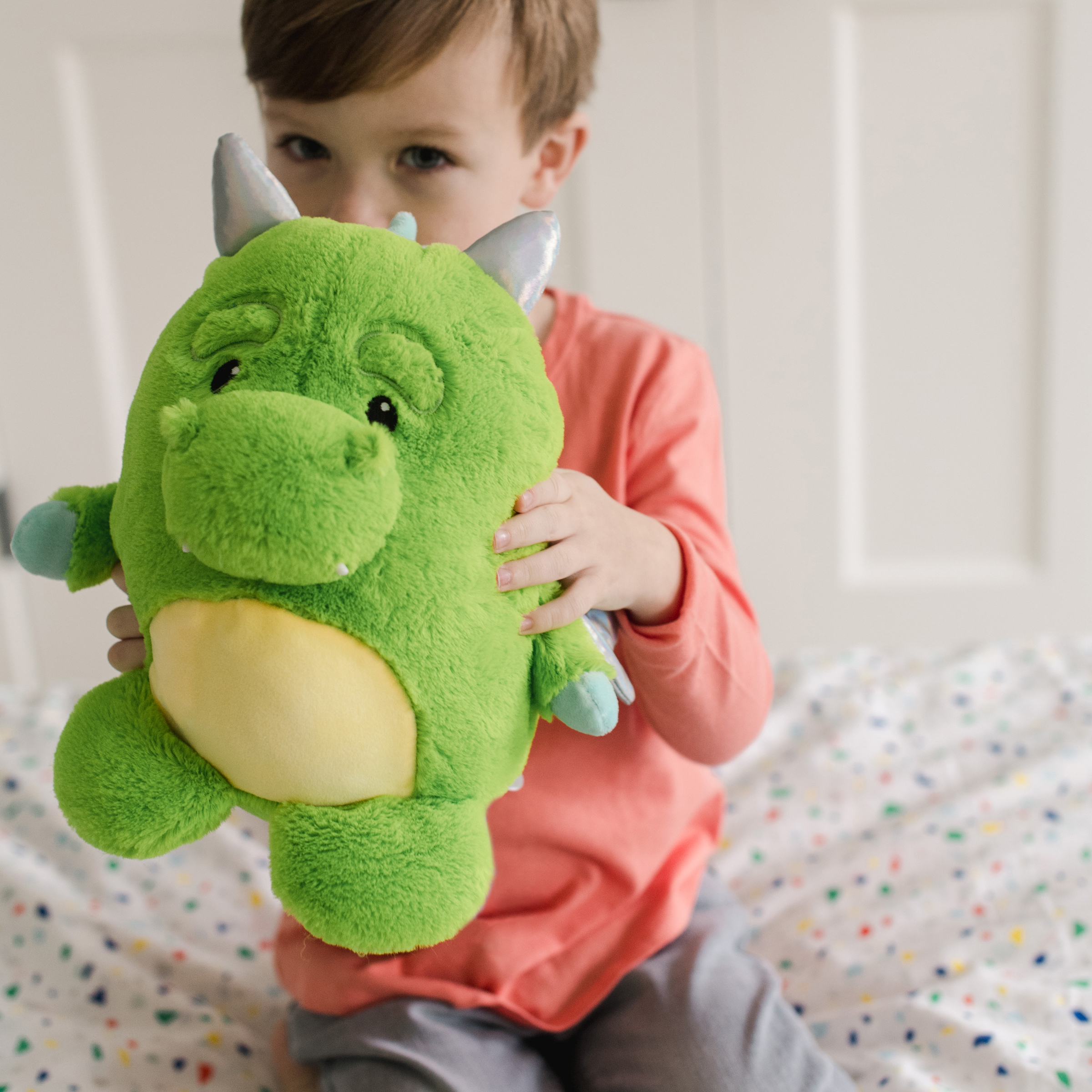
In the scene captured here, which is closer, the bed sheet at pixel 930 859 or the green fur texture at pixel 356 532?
the green fur texture at pixel 356 532

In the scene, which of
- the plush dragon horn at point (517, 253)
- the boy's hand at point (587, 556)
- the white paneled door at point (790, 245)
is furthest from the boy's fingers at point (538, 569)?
the white paneled door at point (790, 245)

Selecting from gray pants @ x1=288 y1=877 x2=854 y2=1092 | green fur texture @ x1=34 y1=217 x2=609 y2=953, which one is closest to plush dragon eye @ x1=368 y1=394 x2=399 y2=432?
green fur texture @ x1=34 y1=217 x2=609 y2=953

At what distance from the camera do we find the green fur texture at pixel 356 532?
0.36 meters

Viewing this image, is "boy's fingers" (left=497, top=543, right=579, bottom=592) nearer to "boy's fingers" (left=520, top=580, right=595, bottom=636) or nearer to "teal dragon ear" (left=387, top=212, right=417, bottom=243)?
"boy's fingers" (left=520, top=580, right=595, bottom=636)

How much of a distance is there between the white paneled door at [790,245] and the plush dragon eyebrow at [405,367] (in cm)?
99

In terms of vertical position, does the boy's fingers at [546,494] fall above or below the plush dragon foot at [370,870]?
above

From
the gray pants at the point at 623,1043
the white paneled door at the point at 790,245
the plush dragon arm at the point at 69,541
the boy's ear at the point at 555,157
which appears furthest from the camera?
the white paneled door at the point at 790,245

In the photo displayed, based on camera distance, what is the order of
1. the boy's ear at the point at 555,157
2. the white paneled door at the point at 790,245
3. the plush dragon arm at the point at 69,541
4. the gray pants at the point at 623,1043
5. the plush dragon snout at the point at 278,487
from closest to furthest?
the plush dragon snout at the point at 278,487 → the plush dragon arm at the point at 69,541 → the gray pants at the point at 623,1043 → the boy's ear at the point at 555,157 → the white paneled door at the point at 790,245

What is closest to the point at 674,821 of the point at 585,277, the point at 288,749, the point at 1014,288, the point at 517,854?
the point at 517,854

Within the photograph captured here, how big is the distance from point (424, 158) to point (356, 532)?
1.19 feet

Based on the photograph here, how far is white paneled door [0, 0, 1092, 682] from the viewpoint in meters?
1.28

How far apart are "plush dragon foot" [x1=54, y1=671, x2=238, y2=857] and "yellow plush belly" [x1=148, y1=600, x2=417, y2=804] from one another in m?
0.02

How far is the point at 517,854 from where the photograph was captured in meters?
0.65

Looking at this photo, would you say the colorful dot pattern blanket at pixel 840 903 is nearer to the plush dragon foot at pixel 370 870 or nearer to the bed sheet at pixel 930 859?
the bed sheet at pixel 930 859
